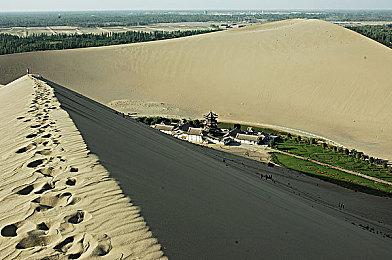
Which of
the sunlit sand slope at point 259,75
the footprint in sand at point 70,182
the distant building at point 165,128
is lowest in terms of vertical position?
the distant building at point 165,128

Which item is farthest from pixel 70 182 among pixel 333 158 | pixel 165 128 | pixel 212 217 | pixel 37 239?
pixel 165 128

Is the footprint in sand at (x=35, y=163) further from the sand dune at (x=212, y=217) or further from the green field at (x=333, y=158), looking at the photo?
the green field at (x=333, y=158)

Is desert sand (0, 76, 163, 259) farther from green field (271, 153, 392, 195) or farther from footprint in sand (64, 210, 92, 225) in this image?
green field (271, 153, 392, 195)

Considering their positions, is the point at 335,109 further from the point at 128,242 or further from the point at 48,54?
the point at 48,54

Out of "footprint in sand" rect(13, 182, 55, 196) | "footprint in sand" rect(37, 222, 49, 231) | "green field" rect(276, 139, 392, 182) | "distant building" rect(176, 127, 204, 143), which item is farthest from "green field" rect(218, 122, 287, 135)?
"footprint in sand" rect(37, 222, 49, 231)

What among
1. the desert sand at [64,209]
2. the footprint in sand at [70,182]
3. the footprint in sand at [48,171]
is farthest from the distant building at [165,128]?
the footprint in sand at [70,182]

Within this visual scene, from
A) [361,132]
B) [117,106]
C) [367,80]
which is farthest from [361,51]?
[117,106]
